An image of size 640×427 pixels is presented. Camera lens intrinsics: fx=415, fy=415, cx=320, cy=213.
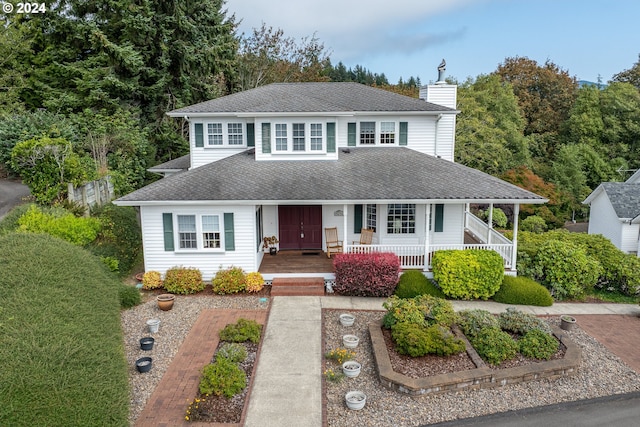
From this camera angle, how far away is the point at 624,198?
Result: 2239cm

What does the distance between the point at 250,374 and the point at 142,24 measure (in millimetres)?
24037

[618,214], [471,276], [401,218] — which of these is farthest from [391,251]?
[618,214]

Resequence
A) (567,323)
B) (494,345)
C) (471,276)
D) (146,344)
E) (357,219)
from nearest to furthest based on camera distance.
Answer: (494,345), (146,344), (567,323), (471,276), (357,219)

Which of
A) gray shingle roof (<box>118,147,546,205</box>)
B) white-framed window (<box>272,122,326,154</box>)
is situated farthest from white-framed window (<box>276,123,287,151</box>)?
gray shingle roof (<box>118,147,546,205</box>)

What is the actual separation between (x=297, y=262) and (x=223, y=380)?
775 centimetres

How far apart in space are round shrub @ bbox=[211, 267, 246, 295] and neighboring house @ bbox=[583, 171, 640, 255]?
63.6 feet

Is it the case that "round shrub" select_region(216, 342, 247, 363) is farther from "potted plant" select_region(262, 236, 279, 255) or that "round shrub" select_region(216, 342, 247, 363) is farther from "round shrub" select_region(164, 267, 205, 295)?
"potted plant" select_region(262, 236, 279, 255)

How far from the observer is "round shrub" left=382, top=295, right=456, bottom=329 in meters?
10.3

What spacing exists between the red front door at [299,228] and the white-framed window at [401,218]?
2.82 m

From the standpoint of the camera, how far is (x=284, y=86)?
1995cm

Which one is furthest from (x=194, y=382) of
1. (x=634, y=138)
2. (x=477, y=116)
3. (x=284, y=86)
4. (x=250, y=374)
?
(x=634, y=138)

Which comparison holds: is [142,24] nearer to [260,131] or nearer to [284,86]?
[284,86]

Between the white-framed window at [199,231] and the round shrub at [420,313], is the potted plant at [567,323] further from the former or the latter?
the white-framed window at [199,231]

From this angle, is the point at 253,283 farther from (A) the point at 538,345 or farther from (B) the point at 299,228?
(A) the point at 538,345
